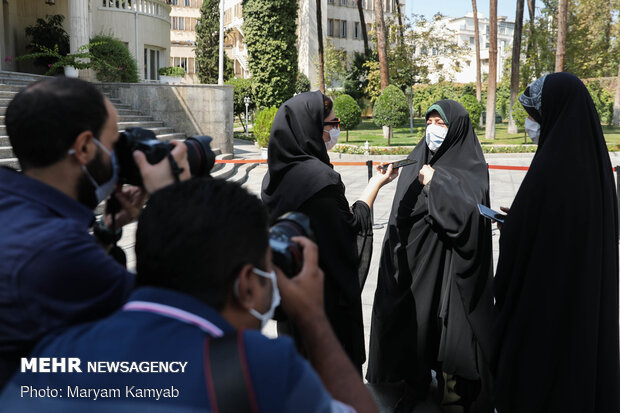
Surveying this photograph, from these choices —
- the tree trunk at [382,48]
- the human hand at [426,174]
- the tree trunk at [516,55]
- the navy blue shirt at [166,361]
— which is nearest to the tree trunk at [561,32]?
the tree trunk at [516,55]

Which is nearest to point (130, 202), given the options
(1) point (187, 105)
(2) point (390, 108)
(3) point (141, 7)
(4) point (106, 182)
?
(4) point (106, 182)

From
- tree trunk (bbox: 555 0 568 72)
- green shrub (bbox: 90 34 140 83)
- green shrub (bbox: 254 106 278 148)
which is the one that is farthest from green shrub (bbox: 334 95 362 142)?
green shrub (bbox: 90 34 140 83)

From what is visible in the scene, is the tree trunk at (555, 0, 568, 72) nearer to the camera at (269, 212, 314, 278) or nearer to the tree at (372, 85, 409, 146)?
the tree at (372, 85, 409, 146)

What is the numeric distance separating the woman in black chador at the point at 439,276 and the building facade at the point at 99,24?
1572 cm

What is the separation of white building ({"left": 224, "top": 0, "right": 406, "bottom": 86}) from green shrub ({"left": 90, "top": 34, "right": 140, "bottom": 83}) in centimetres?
2644

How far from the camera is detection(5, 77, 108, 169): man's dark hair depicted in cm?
144

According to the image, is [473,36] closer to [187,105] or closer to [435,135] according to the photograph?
[187,105]

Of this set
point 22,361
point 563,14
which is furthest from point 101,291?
point 563,14

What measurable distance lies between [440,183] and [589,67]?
3968 cm

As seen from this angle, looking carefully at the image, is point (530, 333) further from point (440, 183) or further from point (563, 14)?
point (563, 14)

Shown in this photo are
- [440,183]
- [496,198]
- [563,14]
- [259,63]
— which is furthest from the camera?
[259,63]

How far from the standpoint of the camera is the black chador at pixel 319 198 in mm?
2781

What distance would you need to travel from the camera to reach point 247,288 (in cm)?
116

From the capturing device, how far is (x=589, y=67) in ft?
126
